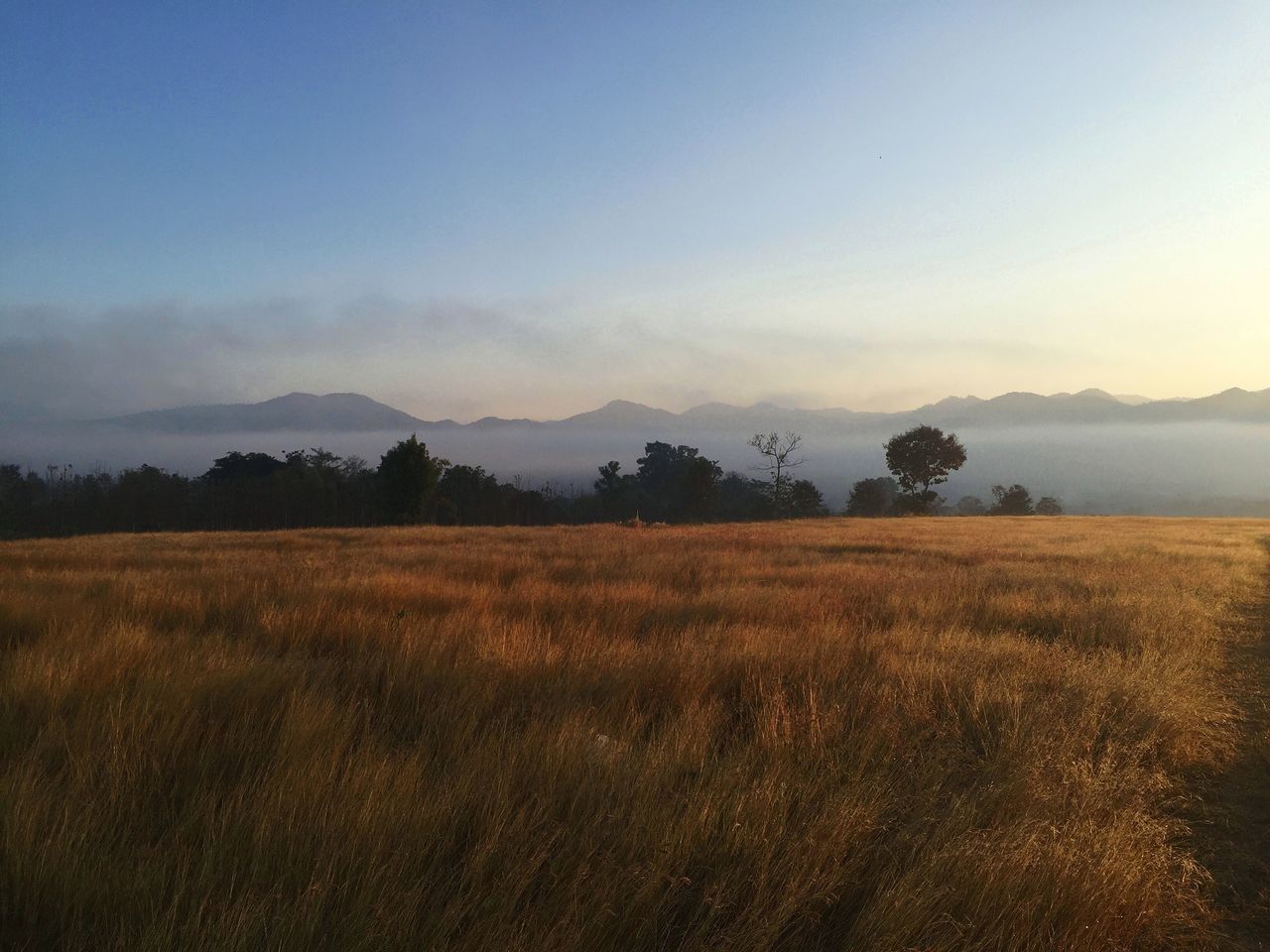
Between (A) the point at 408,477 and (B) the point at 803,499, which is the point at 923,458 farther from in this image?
(A) the point at 408,477

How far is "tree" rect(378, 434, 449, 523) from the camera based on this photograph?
176 ft

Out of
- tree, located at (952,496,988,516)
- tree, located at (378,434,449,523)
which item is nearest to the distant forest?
tree, located at (378,434,449,523)

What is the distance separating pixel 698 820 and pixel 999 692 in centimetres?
300

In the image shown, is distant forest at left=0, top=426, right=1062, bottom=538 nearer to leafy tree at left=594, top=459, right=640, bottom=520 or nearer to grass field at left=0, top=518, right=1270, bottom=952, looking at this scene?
leafy tree at left=594, top=459, right=640, bottom=520

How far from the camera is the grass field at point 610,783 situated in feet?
6.81

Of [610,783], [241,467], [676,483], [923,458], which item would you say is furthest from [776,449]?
[610,783]

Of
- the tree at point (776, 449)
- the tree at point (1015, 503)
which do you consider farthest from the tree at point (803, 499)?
the tree at point (1015, 503)

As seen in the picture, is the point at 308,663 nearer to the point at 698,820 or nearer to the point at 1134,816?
the point at 698,820

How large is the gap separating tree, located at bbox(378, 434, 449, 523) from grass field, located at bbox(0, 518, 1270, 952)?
4886 centimetres

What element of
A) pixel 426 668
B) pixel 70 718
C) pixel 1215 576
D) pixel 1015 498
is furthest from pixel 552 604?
pixel 1015 498

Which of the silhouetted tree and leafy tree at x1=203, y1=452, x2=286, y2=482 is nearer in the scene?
the silhouetted tree

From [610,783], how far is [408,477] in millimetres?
54421

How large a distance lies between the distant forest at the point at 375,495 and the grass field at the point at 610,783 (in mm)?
51278

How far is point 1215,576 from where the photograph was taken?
11.6 m
